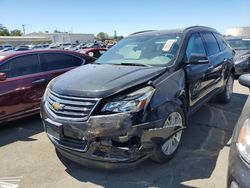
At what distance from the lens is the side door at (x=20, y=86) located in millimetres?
4883

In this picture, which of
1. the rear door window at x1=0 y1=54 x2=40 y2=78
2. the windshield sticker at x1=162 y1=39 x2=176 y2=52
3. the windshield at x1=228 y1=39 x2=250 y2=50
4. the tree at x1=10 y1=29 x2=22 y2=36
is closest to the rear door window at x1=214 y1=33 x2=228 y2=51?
the windshield sticker at x1=162 y1=39 x2=176 y2=52

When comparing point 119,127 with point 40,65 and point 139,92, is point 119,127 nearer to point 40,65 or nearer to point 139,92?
point 139,92

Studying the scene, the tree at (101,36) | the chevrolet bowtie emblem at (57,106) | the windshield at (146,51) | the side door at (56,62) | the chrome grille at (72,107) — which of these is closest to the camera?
the chrome grille at (72,107)

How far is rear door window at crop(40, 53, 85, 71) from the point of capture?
18.7 ft

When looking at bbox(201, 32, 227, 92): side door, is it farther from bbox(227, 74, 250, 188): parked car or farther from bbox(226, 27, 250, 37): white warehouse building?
bbox(226, 27, 250, 37): white warehouse building

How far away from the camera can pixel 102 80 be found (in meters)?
3.32

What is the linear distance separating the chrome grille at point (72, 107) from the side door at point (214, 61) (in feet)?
8.71

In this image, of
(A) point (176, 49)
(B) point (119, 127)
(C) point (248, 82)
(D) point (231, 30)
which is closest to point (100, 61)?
(A) point (176, 49)

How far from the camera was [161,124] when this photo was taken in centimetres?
310

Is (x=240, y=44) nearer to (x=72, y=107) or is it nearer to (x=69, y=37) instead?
(x=72, y=107)

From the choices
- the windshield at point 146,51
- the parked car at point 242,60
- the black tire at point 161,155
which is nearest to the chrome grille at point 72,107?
the black tire at point 161,155

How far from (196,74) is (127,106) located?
173 centimetres

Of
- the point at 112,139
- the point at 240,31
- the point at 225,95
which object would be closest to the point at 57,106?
the point at 112,139

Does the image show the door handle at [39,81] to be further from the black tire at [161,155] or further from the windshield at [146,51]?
the black tire at [161,155]
